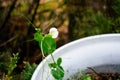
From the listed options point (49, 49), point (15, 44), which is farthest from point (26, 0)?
point (49, 49)

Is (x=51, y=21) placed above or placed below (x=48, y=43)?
above

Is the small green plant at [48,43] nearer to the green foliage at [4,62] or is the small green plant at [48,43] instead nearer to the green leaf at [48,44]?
the green leaf at [48,44]

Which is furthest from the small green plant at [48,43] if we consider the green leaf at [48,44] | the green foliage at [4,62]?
the green foliage at [4,62]

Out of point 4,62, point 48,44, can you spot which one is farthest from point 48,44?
point 4,62

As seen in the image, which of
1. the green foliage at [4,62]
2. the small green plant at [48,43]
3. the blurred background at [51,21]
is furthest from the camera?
the blurred background at [51,21]

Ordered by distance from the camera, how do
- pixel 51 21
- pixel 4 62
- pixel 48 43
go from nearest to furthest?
pixel 48 43 < pixel 4 62 < pixel 51 21

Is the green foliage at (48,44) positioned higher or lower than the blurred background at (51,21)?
lower

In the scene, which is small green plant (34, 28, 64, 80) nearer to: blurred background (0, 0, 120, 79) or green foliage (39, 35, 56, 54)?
green foliage (39, 35, 56, 54)

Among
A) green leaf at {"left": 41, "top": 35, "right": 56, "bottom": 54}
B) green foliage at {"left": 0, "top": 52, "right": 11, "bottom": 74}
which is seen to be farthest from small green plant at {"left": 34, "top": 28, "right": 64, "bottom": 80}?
green foliage at {"left": 0, "top": 52, "right": 11, "bottom": 74}

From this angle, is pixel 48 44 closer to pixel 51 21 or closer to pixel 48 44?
pixel 48 44
